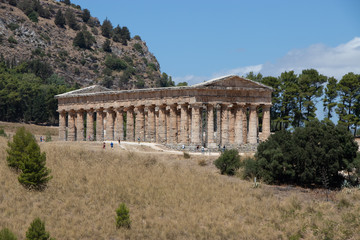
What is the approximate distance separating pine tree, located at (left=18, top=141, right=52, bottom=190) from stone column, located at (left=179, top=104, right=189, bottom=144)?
29.9 metres

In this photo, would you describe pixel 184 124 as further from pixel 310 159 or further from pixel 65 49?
pixel 65 49

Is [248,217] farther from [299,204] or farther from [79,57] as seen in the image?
[79,57]

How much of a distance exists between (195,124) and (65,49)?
394 ft

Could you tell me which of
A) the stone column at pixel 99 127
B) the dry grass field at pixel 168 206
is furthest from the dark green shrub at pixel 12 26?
the dry grass field at pixel 168 206

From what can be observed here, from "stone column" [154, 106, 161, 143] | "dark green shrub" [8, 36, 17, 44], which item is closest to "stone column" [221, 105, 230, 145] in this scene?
"stone column" [154, 106, 161, 143]

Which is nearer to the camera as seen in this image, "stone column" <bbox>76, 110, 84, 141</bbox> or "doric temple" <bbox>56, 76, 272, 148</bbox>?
"doric temple" <bbox>56, 76, 272, 148</bbox>

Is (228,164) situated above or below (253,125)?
below

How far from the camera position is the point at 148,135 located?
72312 millimetres

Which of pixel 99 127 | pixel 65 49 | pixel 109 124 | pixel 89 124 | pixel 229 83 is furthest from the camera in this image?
pixel 65 49

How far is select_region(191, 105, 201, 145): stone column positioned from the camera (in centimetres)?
6319

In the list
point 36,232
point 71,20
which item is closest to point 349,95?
point 36,232

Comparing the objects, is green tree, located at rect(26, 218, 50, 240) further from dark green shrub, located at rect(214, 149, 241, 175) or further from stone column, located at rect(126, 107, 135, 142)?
stone column, located at rect(126, 107, 135, 142)

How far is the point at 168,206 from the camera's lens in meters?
35.2

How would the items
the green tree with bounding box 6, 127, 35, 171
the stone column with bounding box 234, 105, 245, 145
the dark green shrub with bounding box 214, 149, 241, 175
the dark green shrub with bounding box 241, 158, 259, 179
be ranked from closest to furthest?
the green tree with bounding box 6, 127, 35, 171 < the dark green shrub with bounding box 241, 158, 259, 179 < the dark green shrub with bounding box 214, 149, 241, 175 < the stone column with bounding box 234, 105, 245, 145
